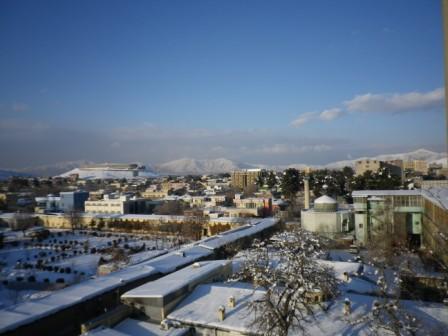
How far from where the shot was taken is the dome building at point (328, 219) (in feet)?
76.4

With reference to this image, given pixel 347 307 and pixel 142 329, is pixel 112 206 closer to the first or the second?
pixel 142 329

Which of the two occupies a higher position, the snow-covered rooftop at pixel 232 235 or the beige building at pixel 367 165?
the beige building at pixel 367 165

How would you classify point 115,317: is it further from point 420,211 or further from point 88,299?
point 420,211

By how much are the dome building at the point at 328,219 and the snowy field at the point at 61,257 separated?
31.7 feet

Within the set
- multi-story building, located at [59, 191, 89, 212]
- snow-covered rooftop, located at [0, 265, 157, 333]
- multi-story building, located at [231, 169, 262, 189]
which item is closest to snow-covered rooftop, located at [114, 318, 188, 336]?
snow-covered rooftop, located at [0, 265, 157, 333]

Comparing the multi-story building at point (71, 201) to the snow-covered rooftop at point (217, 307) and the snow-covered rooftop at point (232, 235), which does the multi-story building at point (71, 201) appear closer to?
the snow-covered rooftop at point (232, 235)

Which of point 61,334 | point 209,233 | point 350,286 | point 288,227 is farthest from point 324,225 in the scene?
point 61,334

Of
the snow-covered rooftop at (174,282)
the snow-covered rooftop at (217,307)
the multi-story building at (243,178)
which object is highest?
the multi-story building at (243,178)

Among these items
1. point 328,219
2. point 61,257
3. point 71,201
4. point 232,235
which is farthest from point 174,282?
point 71,201

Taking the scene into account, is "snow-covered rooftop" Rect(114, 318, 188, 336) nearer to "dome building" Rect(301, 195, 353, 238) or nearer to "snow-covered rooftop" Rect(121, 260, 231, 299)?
"snow-covered rooftop" Rect(121, 260, 231, 299)

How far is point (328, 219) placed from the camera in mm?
23406

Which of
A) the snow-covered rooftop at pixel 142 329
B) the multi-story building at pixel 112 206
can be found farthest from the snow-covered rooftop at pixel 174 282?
the multi-story building at pixel 112 206

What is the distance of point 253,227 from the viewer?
23.6 meters

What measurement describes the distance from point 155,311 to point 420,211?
52.9 feet
